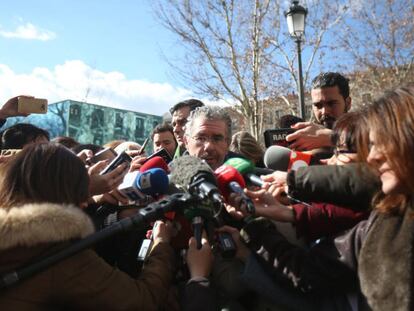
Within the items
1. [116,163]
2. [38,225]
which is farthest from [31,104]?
[38,225]

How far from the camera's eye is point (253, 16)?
1191 cm

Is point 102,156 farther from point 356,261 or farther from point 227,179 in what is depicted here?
point 356,261

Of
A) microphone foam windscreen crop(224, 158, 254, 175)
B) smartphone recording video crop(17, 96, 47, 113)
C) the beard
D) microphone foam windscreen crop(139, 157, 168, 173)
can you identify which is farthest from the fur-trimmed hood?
smartphone recording video crop(17, 96, 47, 113)

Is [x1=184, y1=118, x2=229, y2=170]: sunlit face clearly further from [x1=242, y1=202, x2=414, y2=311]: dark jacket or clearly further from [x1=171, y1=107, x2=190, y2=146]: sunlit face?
[x1=171, y1=107, x2=190, y2=146]: sunlit face

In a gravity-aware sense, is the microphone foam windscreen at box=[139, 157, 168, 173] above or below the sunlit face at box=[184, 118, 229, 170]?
below

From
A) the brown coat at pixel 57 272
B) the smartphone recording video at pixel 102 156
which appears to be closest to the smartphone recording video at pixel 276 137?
the brown coat at pixel 57 272

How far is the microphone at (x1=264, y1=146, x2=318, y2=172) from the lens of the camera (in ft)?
6.08

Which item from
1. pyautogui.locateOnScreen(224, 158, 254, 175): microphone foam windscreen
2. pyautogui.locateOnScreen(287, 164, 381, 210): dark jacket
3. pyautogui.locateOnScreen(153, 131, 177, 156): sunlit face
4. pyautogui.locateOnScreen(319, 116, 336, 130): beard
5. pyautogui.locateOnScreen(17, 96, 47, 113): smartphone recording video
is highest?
pyautogui.locateOnScreen(17, 96, 47, 113): smartphone recording video

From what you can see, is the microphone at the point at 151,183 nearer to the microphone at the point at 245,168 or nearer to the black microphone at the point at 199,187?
the black microphone at the point at 199,187

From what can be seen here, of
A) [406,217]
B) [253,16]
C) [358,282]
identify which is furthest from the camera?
[253,16]

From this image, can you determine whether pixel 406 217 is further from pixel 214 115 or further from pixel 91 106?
pixel 91 106

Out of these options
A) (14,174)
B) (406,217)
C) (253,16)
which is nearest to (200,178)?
(406,217)

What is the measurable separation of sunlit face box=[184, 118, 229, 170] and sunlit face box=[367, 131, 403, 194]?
0.95 metres

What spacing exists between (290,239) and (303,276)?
29 centimetres
